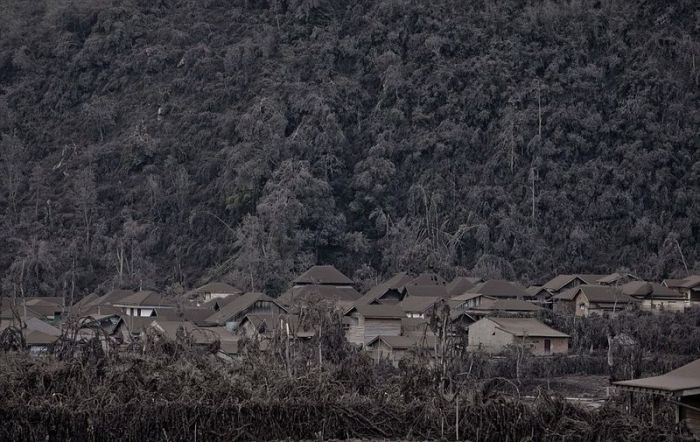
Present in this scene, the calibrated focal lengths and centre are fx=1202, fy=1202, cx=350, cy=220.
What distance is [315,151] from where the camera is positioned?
4102 inches

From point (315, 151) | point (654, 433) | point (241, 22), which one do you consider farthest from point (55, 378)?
point (241, 22)

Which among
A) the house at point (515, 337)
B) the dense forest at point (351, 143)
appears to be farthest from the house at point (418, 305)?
the dense forest at point (351, 143)

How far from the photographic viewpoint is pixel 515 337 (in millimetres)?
57594

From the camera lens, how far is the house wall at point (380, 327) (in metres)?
62.0

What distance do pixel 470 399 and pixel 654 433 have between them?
20.6 ft

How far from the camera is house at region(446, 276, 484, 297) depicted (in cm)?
7256

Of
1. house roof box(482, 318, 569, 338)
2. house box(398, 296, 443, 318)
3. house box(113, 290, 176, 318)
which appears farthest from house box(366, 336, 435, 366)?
house box(113, 290, 176, 318)

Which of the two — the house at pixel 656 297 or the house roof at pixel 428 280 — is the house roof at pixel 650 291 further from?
the house roof at pixel 428 280

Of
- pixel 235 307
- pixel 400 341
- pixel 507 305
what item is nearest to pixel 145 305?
pixel 235 307

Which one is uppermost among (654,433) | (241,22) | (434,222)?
(241,22)

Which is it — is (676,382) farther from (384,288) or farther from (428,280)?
(428,280)

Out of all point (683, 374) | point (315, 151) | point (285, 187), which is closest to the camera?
point (683, 374)

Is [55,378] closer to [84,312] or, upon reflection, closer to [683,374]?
[683,374]

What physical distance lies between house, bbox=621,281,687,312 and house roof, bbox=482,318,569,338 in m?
12.0
